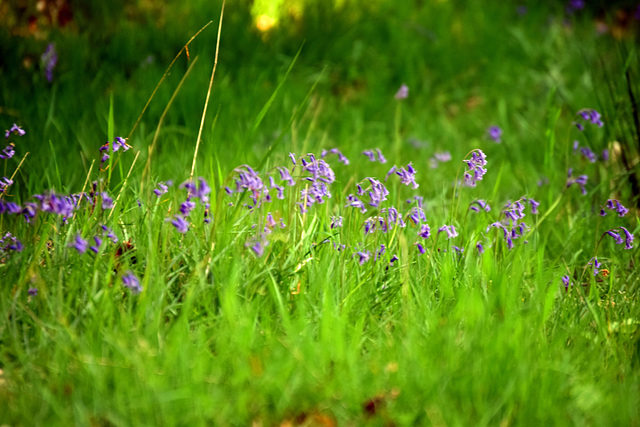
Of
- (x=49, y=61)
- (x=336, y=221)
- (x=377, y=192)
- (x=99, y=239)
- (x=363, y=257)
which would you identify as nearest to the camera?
(x=99, y=239)

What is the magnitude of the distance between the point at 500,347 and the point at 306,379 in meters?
0.52

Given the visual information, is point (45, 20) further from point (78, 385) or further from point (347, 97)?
point (78, 385)

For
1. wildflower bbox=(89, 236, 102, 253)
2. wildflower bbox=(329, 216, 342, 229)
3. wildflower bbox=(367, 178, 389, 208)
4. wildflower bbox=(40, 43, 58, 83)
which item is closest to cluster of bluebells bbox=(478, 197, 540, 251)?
wildflower bbox=(367, 178, 389, 208)

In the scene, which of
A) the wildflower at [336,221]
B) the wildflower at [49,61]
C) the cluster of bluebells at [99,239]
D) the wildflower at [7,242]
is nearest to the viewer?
the cluster of bluebells at [99,239]

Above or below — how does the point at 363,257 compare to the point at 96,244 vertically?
below

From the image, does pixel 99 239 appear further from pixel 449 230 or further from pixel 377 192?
pixel 449 230

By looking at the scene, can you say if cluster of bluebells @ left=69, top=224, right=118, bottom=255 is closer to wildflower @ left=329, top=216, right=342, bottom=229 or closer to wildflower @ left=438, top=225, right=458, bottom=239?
wildflower @ left=329, top=216, right=342, bottom=229

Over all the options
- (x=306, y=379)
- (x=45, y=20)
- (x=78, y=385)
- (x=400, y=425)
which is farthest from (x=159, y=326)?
(x=45, y=20)

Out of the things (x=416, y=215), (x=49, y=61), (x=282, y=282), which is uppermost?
(x=49, y=61)

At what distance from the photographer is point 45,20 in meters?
4.37

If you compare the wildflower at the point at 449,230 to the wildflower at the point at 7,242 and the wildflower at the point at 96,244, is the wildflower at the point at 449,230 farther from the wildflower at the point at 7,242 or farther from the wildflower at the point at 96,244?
the wildflower at the point at 7,242

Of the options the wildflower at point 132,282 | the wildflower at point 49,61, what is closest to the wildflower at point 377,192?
the wildflower at point 132,282

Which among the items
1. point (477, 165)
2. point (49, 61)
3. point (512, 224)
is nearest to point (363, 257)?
point (477, 165)

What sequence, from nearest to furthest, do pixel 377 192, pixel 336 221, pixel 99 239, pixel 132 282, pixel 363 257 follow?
pixel 132 282 < pixel 99 239 < pixel 363 257 < pixel 377 192 < pixel 336 221
